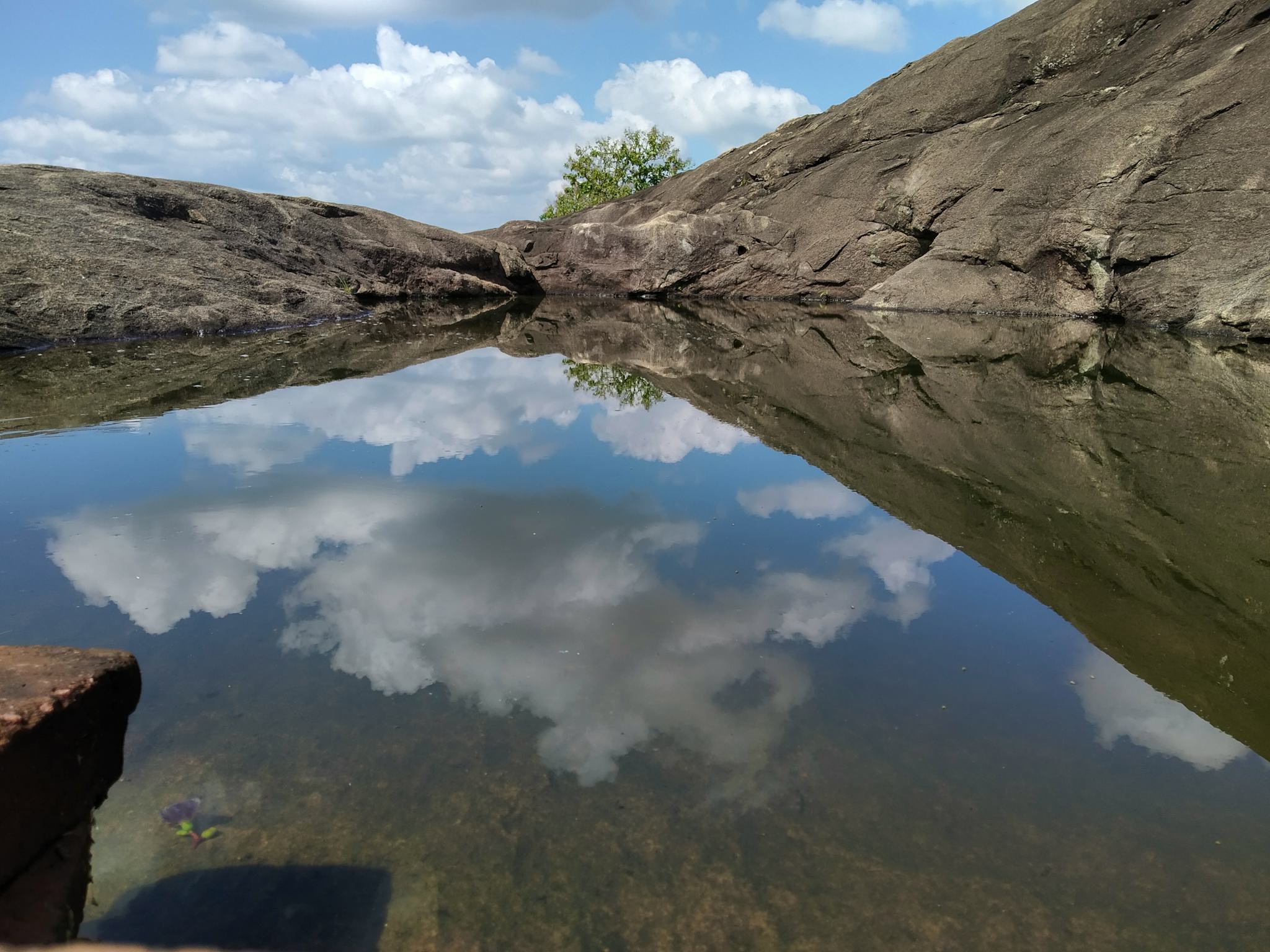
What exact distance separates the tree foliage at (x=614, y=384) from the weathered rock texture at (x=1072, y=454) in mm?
290

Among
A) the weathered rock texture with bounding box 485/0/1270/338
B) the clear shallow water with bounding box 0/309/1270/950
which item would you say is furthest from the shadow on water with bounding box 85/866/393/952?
the weathered rock texture with bounding box 485/0/1270/338

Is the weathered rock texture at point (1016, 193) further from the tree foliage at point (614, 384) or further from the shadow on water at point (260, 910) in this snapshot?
the shadow on water at point (260, 910)

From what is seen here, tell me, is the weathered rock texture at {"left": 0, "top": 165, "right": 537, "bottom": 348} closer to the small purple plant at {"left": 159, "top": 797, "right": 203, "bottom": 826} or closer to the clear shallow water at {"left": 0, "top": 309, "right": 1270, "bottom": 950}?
the clear shallow water at {"left": 0, "top": 309, "right": 1270, "bottom": 950}

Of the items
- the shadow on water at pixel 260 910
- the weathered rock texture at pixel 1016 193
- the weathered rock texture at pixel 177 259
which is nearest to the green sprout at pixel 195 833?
the shadow on water at pixel 260 910

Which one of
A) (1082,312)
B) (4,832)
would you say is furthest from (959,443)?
(1082,312)

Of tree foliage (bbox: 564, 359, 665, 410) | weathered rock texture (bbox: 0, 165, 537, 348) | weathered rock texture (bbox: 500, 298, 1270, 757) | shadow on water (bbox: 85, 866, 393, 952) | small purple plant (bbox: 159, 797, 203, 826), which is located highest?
weathered rock texture (bbox: 0, 165, 537, 348)

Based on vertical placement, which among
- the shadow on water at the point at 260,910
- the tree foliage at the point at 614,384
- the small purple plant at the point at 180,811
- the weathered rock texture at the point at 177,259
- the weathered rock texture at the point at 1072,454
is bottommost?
the tree foliage at the point at 614,384

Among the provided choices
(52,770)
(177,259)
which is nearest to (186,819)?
(52,770)

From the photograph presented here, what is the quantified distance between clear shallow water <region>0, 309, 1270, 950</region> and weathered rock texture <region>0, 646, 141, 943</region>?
0.23 feet

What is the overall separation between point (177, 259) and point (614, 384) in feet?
26.2

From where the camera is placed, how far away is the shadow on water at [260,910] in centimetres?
182

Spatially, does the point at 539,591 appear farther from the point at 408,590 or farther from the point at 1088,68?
the point at 1088,68

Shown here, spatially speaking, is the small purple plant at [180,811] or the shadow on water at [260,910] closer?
the shadow on water at [260,910]

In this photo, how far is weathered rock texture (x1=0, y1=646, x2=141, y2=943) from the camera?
1821 millimetres
